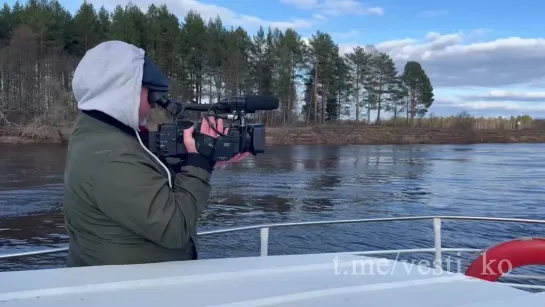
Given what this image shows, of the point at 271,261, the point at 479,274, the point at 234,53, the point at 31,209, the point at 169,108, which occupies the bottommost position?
the point at 31,209

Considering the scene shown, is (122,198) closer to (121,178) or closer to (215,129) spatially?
(121,178)

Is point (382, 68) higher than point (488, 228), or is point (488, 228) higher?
point (382, 68)

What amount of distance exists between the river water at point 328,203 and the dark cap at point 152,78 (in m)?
3.07

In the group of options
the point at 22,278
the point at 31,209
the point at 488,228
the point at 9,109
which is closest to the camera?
the point at 22,278

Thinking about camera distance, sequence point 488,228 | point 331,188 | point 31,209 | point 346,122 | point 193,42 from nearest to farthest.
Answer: point 488,228 → point 31,209 → point 331,188 → point 193,42 → point 346,122

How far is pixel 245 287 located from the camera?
6.13ft

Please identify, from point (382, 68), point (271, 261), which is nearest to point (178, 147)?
point (271, 261)

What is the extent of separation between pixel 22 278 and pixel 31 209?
48.5ft

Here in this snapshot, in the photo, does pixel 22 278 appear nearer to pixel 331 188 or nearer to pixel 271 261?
pixel 271 261

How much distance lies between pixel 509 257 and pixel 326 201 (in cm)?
1469

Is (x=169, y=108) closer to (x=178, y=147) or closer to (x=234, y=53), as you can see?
(x=178, y=147)

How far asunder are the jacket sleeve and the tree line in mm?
48063

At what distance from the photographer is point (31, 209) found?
50.7 feet

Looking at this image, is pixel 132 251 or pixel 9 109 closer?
pixel 132 251
